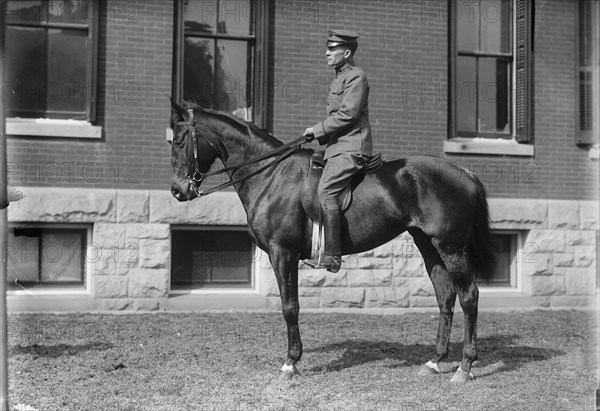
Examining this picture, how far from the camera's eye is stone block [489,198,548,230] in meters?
11.6

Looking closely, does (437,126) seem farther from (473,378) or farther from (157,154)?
(473,378)

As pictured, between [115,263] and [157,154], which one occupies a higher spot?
[157,154]

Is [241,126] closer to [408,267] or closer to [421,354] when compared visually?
[421,354]

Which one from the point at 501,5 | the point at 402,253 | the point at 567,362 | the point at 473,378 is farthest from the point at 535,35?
the point at 473,378

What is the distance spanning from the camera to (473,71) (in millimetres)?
12062

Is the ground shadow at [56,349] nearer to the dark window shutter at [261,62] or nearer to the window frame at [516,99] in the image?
the dark window shutter at [261,62]

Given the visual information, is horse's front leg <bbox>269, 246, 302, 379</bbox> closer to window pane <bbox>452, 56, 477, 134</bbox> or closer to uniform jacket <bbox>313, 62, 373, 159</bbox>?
uniform jacket <bbox>313, 62, 373, 159</bbox>

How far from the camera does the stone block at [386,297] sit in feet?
36.8

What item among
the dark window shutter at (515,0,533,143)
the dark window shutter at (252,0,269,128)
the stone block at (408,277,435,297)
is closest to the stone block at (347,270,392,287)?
the stone block at (408,277,435,297)

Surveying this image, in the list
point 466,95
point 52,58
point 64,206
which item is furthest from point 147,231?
point 466,95

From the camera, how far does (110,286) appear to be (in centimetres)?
1046

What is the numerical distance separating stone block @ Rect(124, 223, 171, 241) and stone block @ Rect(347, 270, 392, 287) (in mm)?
2774

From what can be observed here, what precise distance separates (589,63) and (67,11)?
825 centimetres

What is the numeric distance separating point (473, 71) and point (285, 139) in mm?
3339
